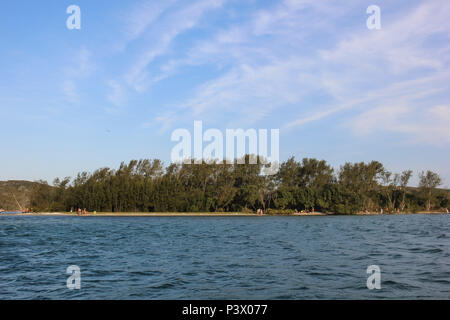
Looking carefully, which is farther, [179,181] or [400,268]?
[179,181]

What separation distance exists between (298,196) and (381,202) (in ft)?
141

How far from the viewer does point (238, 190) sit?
13038 centimetres

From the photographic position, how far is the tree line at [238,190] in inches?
4902

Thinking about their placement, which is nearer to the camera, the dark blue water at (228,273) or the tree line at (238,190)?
the dark blue water at (228,273)

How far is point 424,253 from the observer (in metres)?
21.9

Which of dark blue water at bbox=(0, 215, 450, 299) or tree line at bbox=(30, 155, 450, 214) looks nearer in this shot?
dark blue water at bbox=(0, 215, 450, 299)

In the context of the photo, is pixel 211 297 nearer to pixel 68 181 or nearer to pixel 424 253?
pixel 424 253

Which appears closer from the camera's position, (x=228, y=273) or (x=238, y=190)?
(x=228, y=273)

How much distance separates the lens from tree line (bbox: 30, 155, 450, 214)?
124 metres

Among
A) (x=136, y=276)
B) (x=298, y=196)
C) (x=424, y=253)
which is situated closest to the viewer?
(x=136, y=276)
